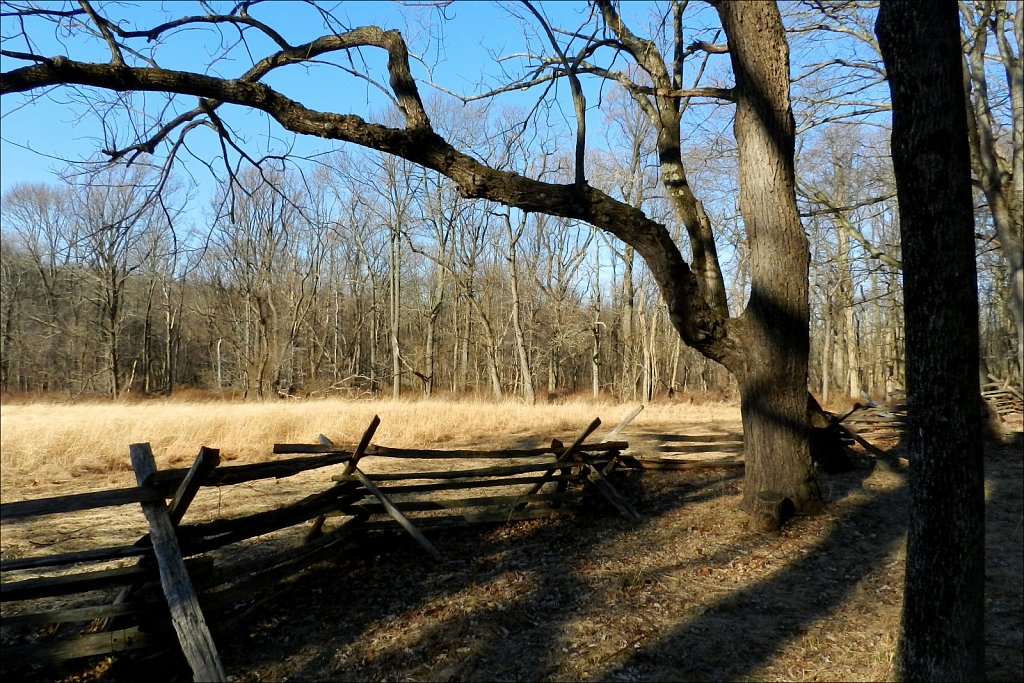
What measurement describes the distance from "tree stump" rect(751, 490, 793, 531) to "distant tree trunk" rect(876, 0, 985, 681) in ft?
11.1

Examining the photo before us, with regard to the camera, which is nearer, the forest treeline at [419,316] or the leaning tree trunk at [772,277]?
the leaning tree trunk at [772,277]

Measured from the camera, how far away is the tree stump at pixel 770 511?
21.7ft

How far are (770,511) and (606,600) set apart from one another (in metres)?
2.19

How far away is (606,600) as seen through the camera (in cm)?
536

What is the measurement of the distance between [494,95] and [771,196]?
3.44 meters

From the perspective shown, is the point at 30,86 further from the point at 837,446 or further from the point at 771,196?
the point at 837,446

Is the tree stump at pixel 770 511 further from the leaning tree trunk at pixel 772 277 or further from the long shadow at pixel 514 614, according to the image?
the long shadow at pixel 514 614

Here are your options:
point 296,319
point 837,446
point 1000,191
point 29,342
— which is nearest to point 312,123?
point 837,446

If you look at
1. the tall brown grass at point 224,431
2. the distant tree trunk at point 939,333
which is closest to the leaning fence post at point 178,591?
the distant tree trunk at point 939,333

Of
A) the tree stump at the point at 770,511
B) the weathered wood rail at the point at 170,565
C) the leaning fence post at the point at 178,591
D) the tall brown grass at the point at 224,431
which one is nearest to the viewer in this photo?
the leaning fence post at the point at 178,591

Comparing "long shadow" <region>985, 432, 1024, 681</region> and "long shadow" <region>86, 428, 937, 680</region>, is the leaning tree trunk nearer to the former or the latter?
"long shadow" <region>86, 428, 937, 680</region>

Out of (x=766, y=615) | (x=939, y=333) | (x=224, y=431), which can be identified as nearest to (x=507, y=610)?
(x=766, y=615)

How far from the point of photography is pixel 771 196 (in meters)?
6.73

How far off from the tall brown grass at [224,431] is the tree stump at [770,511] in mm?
7034
